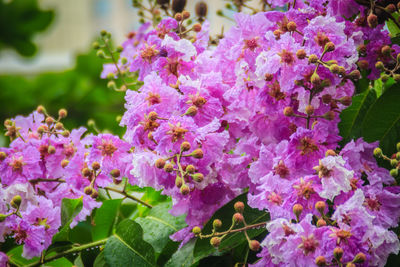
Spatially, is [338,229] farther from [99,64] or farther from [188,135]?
[99,64]

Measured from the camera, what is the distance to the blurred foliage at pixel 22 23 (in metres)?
2.40

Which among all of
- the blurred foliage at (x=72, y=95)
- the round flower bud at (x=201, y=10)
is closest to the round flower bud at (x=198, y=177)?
the round flower bud at (x=201, y=10)

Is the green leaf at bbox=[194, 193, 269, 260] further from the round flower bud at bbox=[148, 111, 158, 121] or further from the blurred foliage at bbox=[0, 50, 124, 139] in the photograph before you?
the blurred foliage at bbox=[0, 50, 124, 139]

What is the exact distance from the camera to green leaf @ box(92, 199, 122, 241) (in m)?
0.71

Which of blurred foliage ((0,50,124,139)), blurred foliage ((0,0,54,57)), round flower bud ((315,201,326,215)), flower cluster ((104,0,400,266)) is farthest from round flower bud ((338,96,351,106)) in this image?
blurred foliage ((0,0,54,57))

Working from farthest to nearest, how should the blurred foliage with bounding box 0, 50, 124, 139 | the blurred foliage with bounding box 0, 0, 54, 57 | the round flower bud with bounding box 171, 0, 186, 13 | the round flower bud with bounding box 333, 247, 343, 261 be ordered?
the blurred foliage with bounding box 0, 0, 54, 57, the blurred foliage with bounding box 0, 50, 124, 139, the round flower bud with bounding box 171, 0, 186, 13, the round flower bud with bounding box 333, 247, 343, 261

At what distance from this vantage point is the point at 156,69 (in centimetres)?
61

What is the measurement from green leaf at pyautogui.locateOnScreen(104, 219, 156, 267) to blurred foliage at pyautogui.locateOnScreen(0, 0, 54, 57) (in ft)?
6.59

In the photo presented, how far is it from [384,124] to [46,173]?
427 millimetres

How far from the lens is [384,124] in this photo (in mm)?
587

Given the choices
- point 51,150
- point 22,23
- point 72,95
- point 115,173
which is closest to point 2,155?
point 51,150

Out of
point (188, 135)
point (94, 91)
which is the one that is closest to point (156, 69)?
point (188, 135)

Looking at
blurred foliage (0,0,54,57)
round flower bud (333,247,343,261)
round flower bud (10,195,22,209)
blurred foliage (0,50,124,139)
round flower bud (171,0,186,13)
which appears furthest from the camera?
blurred foliage (0,0,54,57)

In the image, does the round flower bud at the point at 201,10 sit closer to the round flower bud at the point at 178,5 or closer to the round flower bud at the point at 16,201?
the round flower bud at the point at 178,5
